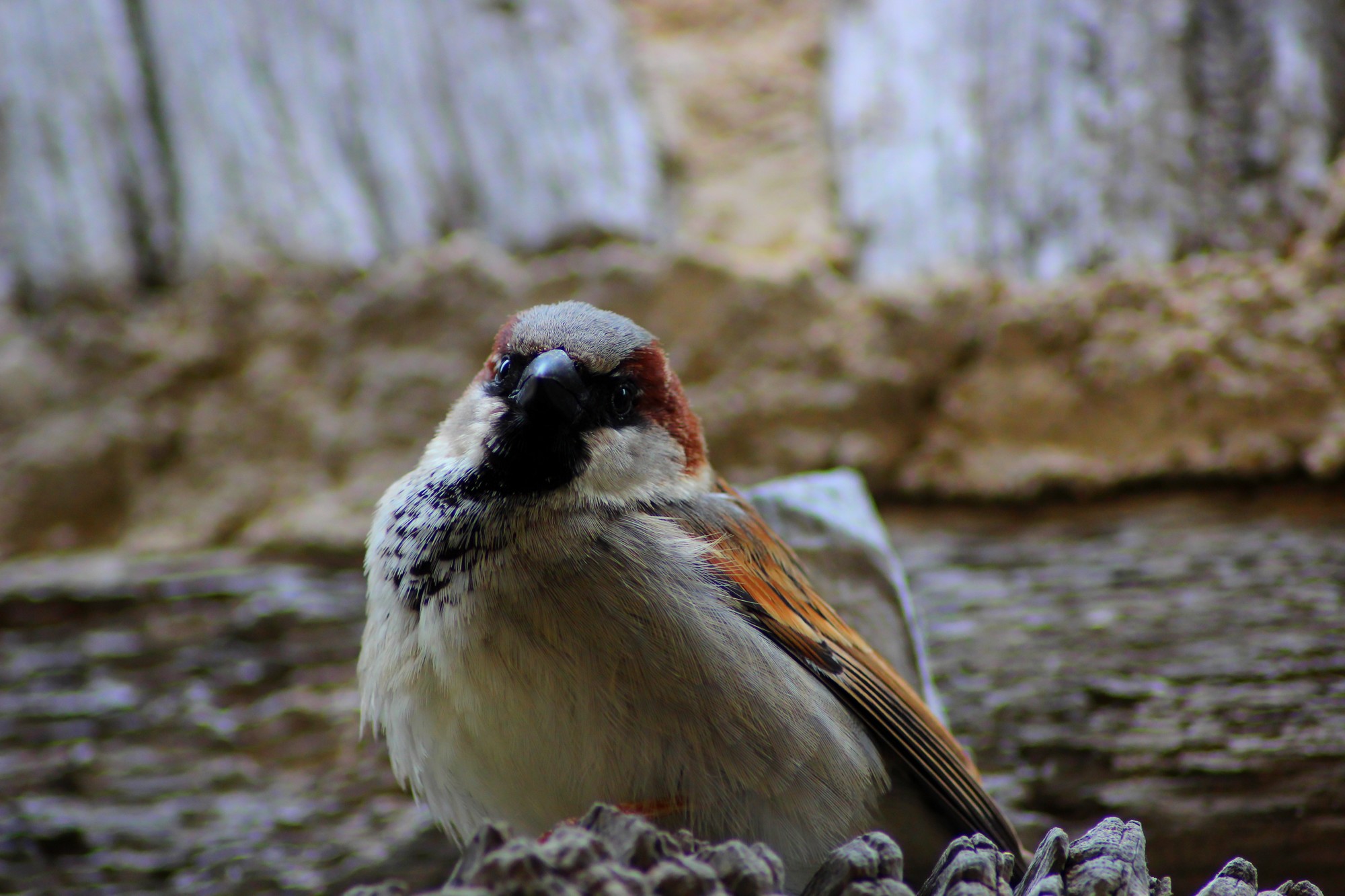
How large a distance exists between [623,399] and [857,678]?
56cm

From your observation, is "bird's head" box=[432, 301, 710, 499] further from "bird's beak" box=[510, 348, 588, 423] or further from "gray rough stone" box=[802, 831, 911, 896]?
"gray rough stone" box=[802, 831, 911, 896]

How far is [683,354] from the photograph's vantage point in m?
2.30

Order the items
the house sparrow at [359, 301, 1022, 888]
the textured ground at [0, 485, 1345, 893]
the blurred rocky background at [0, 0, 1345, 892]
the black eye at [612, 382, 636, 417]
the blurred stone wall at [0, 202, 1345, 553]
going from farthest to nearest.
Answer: the blurred stone wall at [0, 202, 1345, 553] → the blurred rocky background at [0, 0, 1345, 892] → the textured ground at [0, 485, 1345, 893] → the black eye at [612, 382, 636, 417] → the house sparrow at [359, 301, 1022, 888]

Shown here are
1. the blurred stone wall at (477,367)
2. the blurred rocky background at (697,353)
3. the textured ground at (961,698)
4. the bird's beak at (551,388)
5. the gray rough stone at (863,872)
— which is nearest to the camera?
the gray rough stone at (863,872)

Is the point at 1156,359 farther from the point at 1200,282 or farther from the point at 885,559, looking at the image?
the point at 885,559

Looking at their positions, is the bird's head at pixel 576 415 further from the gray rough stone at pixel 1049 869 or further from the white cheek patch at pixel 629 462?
the gray rough stone at pixel 1049 869

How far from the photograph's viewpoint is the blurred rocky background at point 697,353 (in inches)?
73.2

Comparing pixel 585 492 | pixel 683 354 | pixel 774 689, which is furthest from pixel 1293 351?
pixel 585 492

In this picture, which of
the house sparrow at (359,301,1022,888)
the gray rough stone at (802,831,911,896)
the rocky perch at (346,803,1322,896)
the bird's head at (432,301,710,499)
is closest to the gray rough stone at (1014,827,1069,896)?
the rocky perch at (346,803,1322,896)

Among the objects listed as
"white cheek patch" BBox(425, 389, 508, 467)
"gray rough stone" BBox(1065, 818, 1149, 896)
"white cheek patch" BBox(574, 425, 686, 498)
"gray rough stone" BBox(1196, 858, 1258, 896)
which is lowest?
"gray rough stone" BBox(1196, 858, 1258, 896)

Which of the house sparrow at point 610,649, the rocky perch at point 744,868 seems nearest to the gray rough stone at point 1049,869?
the rocky perch at point 744,868

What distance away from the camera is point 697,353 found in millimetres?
2305

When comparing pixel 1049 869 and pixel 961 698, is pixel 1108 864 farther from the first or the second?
pixel 961 698

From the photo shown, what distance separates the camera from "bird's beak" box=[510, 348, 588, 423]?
4.75 feet
